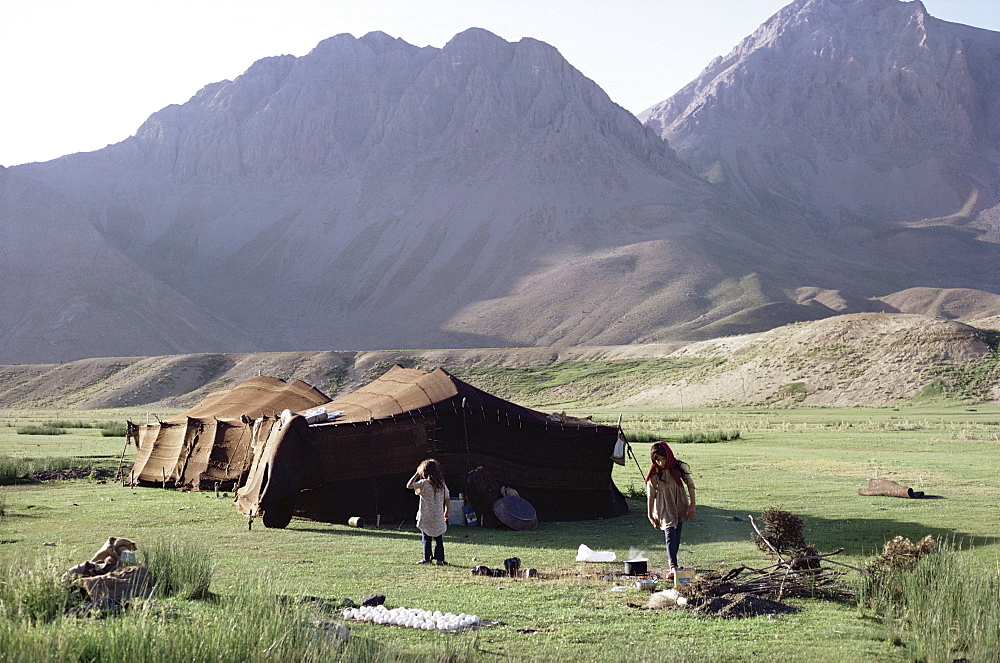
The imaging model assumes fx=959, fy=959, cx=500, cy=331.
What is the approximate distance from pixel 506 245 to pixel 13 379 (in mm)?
85732

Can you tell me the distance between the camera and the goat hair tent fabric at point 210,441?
24.4m

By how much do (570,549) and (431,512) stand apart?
2626 millimetres

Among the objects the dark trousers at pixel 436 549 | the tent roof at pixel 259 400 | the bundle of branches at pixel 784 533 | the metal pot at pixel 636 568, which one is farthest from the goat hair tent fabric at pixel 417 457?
the tent roof at pixel 259 400

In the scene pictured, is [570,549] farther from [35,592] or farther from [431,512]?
[35,592]

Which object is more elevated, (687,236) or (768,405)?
(687,236)

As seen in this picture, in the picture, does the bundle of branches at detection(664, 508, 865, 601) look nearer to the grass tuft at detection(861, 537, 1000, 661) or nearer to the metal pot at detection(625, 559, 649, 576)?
the grass tuft at detection(861, 537, 1000, 661)

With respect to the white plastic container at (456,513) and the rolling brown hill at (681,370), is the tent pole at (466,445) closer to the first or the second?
the white plastic container at (456,513)

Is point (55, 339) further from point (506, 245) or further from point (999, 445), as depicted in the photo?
point (999, 445)

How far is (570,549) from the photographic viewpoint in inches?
593

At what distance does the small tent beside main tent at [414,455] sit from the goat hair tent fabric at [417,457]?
0.06 ft

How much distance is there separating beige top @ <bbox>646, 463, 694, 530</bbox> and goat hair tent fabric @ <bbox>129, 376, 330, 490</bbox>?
12143 millimetres

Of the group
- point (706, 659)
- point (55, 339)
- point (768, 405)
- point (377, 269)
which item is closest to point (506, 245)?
point (377, 269)

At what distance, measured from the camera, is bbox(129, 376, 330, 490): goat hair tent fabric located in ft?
80.0

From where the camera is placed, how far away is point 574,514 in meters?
19.0
